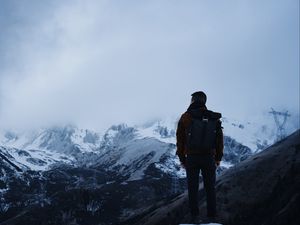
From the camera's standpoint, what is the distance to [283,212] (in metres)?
148

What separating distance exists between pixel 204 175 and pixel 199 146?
1.24 m

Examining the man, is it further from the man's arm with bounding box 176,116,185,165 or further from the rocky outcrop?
the rocky outcrop

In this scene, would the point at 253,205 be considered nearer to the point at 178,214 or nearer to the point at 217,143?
the point at 178,214

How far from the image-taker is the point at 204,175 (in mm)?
16641

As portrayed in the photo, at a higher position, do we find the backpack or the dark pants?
the backpack

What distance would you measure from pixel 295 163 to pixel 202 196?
4206 cm

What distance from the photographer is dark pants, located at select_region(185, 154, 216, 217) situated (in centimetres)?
1617

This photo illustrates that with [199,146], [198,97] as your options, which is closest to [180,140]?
[199,146]

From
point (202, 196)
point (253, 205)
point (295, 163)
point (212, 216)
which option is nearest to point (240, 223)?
point (253, 205)

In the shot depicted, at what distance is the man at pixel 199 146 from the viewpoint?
52.7ft

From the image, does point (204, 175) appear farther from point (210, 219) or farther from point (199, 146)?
point (210, 219)

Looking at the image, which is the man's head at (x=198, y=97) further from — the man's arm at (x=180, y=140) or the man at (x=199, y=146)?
the man's arm at (x=180, y=140)

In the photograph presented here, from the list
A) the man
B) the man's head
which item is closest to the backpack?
the man

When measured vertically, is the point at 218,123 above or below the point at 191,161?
above
